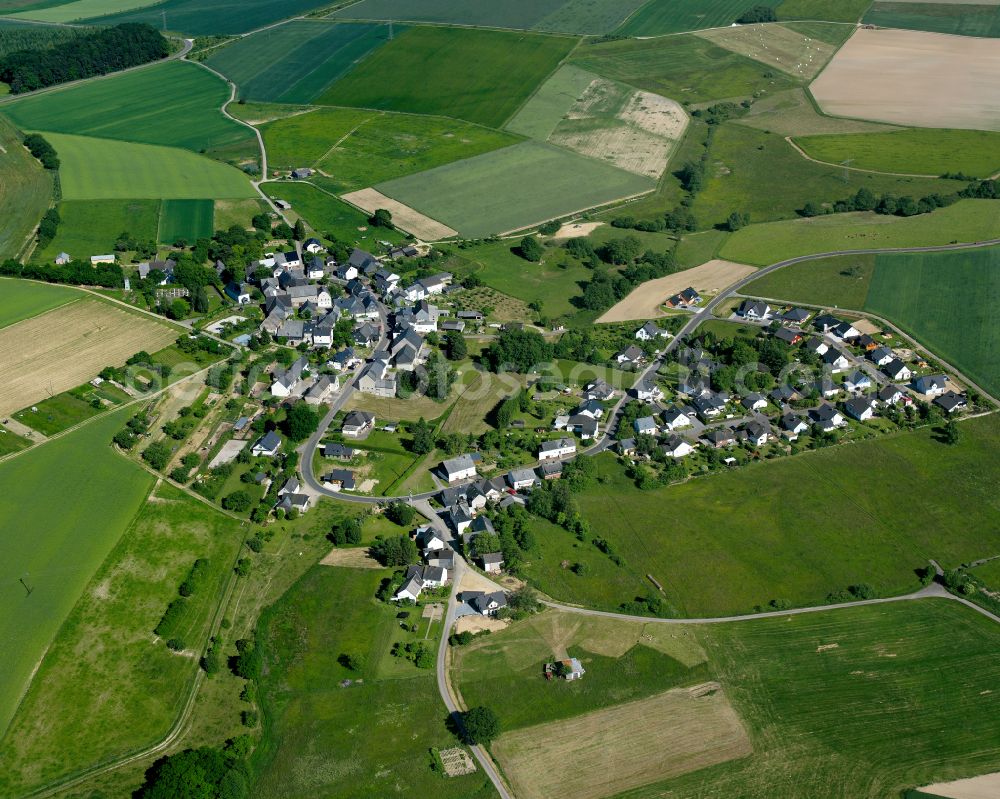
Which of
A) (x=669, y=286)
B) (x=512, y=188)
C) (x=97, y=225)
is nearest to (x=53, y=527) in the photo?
(x=97, y=225)

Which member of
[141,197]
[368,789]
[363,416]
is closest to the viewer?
[368,789]

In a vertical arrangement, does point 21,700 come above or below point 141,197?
below

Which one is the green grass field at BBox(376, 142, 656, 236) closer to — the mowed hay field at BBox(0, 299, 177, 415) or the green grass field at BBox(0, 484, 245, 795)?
the mowed hay field at BBox(0, 299, 177, 415)

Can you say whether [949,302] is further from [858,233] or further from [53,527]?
[53,527]

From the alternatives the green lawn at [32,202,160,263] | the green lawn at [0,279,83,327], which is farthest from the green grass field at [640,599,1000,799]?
the green lawn at [32,202,160,263]

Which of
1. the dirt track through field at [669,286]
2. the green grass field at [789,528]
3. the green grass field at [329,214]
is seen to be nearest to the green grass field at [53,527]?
the green grass field at [789,528]

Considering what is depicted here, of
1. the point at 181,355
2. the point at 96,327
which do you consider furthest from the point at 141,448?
the point at 96,327

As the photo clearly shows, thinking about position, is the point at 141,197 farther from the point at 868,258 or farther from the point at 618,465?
the point at 868,258
